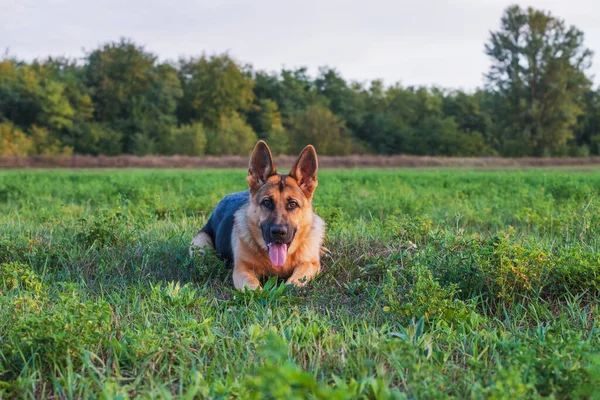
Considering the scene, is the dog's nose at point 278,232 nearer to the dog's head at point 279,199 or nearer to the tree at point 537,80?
the dog's head at point 279,199

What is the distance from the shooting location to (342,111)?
61.5 metres

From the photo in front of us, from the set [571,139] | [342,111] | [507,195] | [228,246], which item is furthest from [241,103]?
[228,246]

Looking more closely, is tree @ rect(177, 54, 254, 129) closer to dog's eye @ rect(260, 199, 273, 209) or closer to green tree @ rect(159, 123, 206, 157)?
green tree @ rect(159, 123, 206, 157)

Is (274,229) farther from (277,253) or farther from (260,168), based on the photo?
(260,168)

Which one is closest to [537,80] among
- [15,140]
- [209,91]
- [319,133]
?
[319,133]

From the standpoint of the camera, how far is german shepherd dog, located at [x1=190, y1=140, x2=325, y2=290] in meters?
4.74

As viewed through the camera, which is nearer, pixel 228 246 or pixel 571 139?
pixel 228 246

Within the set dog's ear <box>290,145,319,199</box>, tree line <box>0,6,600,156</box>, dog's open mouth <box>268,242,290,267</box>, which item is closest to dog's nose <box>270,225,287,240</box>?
dog's open mouth <box>268,242,290,267</box>

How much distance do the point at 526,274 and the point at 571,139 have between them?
5387 centimetres

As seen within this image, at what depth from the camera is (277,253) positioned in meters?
4.79

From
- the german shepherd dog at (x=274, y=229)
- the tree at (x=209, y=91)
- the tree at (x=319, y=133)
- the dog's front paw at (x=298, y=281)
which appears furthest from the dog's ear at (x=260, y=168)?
the tree at (x=209, y=91)

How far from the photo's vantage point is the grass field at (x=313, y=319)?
Answer: 8.25 feet

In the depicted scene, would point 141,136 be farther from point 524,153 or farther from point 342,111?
point 524,153

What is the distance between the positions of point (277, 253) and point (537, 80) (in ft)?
164
